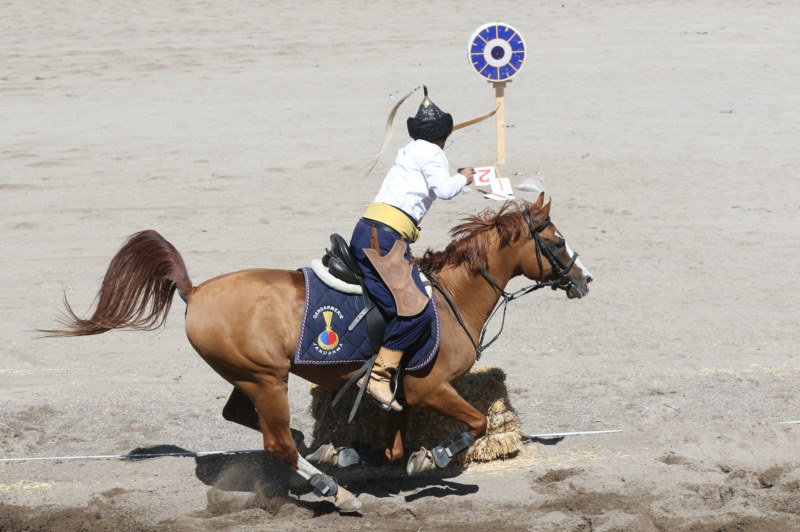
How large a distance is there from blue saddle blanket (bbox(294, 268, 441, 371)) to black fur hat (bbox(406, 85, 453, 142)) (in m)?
1.17

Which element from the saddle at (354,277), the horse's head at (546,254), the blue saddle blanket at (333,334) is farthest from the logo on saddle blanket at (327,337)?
the horse's head at (546,254)

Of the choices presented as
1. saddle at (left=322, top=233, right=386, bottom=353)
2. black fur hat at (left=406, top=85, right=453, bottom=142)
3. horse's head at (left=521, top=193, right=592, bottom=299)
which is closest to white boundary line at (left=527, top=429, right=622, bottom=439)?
horse's head at (left=521, top=193, right=592, bottom=299)

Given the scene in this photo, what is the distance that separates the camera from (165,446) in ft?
26.5

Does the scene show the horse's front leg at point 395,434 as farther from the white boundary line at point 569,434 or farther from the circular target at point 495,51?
the circular target at point 495,51

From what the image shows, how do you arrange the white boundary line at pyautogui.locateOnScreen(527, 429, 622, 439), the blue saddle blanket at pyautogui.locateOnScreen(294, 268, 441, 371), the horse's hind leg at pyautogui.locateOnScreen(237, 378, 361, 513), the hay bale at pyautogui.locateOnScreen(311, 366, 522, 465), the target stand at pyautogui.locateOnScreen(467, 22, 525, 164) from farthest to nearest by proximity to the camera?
the target stand at pyautogui.locateOnScreen(467, 22, 525, 164) < the white boundary line at pyautogui.locateOnScreen(527, 429, 622, 439) < the hay bale at pyautogui.locateOnScreen(311, 366, 522, 465) < the horse's hind leg at pyautogui.locateOnScreen(237, 378, 361, 513) < the blue saddle blanket at pyautogui.locateOnScreen(294, 268, 441, 371)

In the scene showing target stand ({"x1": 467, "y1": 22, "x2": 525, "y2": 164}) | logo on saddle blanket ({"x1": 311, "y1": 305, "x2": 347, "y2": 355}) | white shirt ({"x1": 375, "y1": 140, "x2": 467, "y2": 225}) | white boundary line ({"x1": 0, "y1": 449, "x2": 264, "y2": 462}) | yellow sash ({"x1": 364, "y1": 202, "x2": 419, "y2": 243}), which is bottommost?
white boundary line ({"x1": 0, "y1": 449, "x2": 264, "y2": 462})

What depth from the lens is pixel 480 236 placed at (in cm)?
727

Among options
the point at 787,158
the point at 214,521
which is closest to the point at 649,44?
the point at 787,158

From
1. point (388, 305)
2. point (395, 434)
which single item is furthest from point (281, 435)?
point (388, 305)

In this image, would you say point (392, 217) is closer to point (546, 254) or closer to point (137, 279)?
point (546, 254)

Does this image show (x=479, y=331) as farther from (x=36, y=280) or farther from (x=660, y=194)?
(x=660, y=194)

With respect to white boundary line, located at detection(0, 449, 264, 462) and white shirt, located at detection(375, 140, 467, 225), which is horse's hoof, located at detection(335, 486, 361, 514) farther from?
white shirt, located at detection(375, 140, 467, 225)

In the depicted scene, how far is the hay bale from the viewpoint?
25.2 ft

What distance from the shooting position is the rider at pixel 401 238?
6742 mm
